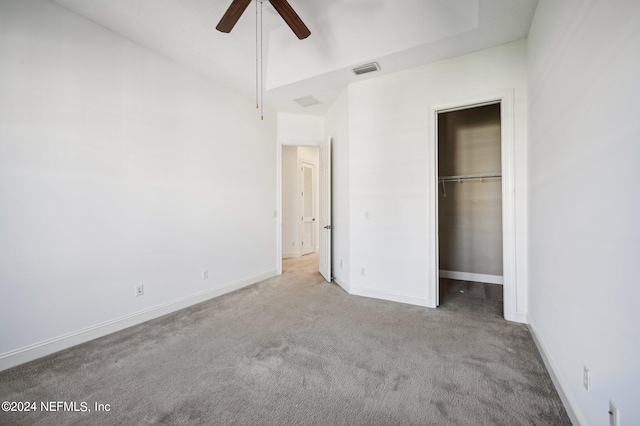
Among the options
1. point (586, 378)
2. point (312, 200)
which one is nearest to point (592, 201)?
point (586, 378)

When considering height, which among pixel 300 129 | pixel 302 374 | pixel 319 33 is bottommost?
pixel 302 374

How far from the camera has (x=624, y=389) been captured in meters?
0.95

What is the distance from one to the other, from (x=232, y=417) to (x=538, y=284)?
2.48 metres

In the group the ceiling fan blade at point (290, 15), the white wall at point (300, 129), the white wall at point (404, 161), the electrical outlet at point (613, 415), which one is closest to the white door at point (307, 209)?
the white wall at point (300, 129)

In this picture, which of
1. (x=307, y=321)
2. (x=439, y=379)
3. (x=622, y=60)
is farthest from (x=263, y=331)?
(x=622, y=60)

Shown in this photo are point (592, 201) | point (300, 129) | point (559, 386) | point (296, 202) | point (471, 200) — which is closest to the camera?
point (592, 201)

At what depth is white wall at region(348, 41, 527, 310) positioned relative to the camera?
2652mm

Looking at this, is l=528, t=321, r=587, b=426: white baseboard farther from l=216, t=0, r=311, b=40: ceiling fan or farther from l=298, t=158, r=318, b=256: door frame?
l=298, t=158, r=318, b=256: door frame

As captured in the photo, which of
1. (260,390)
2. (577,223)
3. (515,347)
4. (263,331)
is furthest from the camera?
(263,331)

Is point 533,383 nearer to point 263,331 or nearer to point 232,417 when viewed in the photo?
point 232,417

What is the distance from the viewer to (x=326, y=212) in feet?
13.9

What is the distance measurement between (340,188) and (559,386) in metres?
2.95

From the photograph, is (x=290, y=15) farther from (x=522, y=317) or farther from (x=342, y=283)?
(x=522, y=317)

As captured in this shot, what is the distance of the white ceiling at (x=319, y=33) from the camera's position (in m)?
2.35
